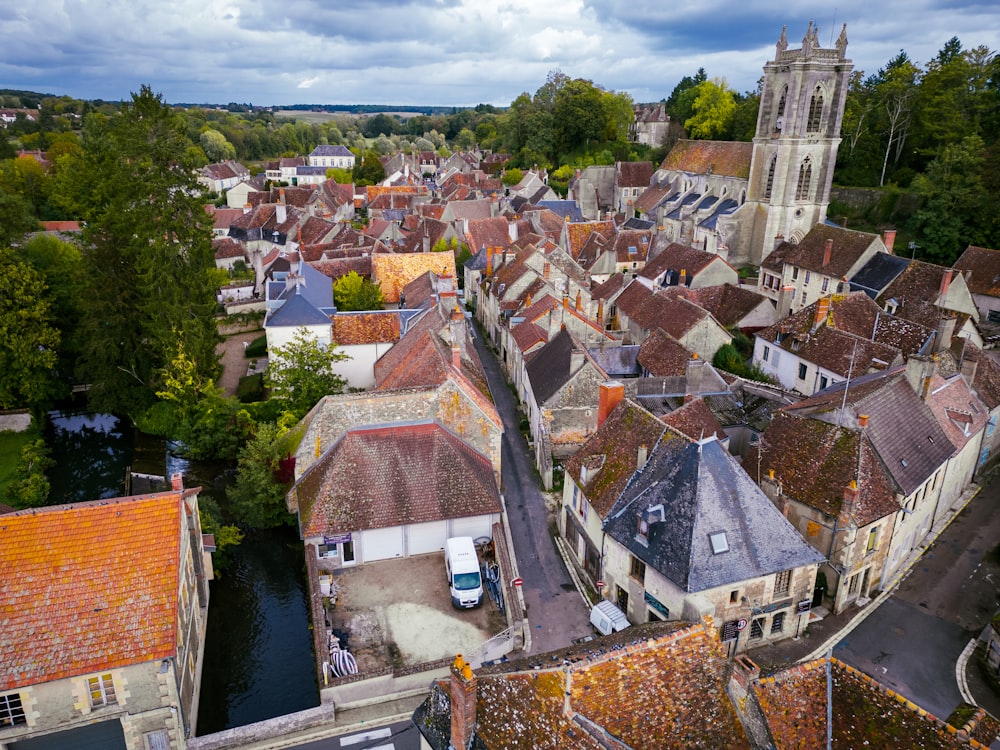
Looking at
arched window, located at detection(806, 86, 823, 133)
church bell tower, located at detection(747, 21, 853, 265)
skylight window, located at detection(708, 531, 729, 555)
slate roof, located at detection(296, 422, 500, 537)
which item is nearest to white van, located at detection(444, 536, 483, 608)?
slate roof, located at detection(296, 422, 500, 537)

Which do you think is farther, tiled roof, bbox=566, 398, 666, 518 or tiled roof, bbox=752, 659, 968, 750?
tiled roof, bbox=566, 398, 666, 518

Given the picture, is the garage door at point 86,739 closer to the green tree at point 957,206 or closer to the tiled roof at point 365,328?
the tiled roof at point 365,328

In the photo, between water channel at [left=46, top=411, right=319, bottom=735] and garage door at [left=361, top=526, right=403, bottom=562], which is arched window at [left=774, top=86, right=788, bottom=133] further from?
water channel at [left=46, top=411, right=319, bottom=735]

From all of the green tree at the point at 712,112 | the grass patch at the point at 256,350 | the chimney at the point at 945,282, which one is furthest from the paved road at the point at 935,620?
the green tree at the point at 712,112

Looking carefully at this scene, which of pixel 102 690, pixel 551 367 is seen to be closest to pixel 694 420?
pixel 551 367

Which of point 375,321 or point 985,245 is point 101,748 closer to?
point 375,321
